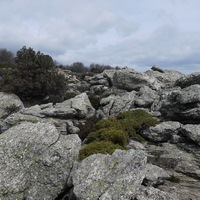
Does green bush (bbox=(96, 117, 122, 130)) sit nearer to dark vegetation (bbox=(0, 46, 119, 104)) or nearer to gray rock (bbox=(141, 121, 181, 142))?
gray rock (bbox=(141, 121, 181, 142))

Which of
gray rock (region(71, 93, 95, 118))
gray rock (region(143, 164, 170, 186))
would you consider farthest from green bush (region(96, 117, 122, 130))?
gray rock (region(71, 93, 95, 118))

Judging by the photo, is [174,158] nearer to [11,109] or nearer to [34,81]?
[11,109]

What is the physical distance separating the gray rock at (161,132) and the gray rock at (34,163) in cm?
526

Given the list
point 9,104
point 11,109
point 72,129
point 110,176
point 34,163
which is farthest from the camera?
point 9,104

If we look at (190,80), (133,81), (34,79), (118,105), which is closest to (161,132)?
(118,105)

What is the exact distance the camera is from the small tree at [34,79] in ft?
94.0

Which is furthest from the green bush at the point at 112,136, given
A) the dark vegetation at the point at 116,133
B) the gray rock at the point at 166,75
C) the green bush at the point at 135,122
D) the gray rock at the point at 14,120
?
the gray rock at the point at 166,75

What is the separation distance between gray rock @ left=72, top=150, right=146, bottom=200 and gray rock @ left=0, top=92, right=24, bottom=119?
50.6 feet

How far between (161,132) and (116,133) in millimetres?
2795

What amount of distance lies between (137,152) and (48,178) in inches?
137

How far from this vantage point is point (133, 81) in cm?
2988

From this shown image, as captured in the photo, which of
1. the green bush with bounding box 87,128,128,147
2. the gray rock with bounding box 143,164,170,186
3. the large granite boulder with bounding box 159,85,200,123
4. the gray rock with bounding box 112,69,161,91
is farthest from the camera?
the gray rock with bounding box 112,69,161,91

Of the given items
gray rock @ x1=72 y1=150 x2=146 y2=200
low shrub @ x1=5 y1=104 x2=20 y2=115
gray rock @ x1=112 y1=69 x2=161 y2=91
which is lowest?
low shrub @ x1=5 y1=104 x2=20 y2=115

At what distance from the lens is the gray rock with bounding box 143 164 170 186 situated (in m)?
11.4
